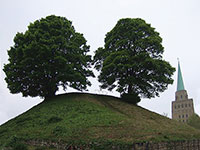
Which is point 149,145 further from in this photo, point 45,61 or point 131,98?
point 45,61

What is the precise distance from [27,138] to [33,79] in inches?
459

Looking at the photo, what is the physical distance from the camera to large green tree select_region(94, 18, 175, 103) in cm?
2983

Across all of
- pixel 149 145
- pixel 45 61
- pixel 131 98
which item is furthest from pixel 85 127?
pixel 131 98

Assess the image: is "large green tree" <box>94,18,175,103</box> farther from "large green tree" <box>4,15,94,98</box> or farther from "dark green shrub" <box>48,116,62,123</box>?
"dark green shrub" <box>48,116,62,123</box>

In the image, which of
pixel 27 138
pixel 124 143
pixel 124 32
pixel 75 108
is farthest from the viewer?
pixel 124 32

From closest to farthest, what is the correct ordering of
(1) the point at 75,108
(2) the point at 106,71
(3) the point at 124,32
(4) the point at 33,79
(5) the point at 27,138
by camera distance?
1. (5) the point at 27,138
2. (1) the point at 75,108
3. (4) the point at 33,79
4. (2) the point at 106,71
5. (3) the point at 124,32

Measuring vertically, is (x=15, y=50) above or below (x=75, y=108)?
above

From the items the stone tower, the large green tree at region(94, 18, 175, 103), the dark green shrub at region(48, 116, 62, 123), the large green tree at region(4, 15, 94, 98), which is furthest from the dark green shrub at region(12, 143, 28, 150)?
the stone tower

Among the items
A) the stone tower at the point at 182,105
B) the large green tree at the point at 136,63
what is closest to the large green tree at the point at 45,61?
the large green tree at the point at 136,63

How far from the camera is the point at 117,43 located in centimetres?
3194

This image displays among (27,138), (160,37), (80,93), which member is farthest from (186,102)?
(27,138)

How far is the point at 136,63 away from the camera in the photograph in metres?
29.8

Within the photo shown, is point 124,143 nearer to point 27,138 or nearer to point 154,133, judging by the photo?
point 154,133

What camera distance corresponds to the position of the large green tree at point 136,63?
29828 millimetres
